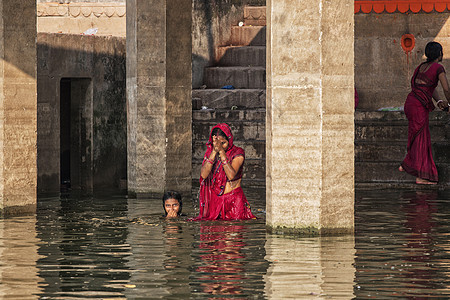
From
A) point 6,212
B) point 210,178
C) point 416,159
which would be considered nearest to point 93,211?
point 6,212

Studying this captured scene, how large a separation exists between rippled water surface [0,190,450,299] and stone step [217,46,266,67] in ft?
26.3

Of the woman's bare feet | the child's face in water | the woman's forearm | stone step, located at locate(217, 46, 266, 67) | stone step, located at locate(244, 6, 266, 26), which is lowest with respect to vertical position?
the child's face in water

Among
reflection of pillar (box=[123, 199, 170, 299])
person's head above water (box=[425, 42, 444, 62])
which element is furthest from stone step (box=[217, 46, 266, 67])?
reflection of pillar (box=[123, 199, 170, 299])

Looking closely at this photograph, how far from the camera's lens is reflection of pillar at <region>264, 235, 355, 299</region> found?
7883 mm

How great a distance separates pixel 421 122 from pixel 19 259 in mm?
8333

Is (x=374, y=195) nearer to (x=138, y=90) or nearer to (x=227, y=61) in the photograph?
(x=138, y=90)

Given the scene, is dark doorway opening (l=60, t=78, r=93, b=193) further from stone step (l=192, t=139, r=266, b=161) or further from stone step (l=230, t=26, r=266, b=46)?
stone step (l=230, t=26, r=266, b=46)

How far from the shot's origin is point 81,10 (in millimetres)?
22656

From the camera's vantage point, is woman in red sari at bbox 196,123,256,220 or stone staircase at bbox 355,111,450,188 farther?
stone staircase at bbox 355,111,450,188

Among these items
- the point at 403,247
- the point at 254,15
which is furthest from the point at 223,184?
the point at 254,15

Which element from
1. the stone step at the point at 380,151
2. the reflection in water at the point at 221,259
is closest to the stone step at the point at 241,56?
the stone step at the point at 380,151

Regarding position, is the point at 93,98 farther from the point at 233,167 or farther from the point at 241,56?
the point at 233,167

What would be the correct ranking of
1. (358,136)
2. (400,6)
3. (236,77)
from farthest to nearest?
1. (236,77)
2. (400,6)
3. (358,136)

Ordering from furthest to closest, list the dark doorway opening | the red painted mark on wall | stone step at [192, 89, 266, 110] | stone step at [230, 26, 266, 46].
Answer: stone step at [230, 26, 266, 46]
stone step at [192, 89, 266, 110]
the red painted mark on wall
the dark doorway opening
